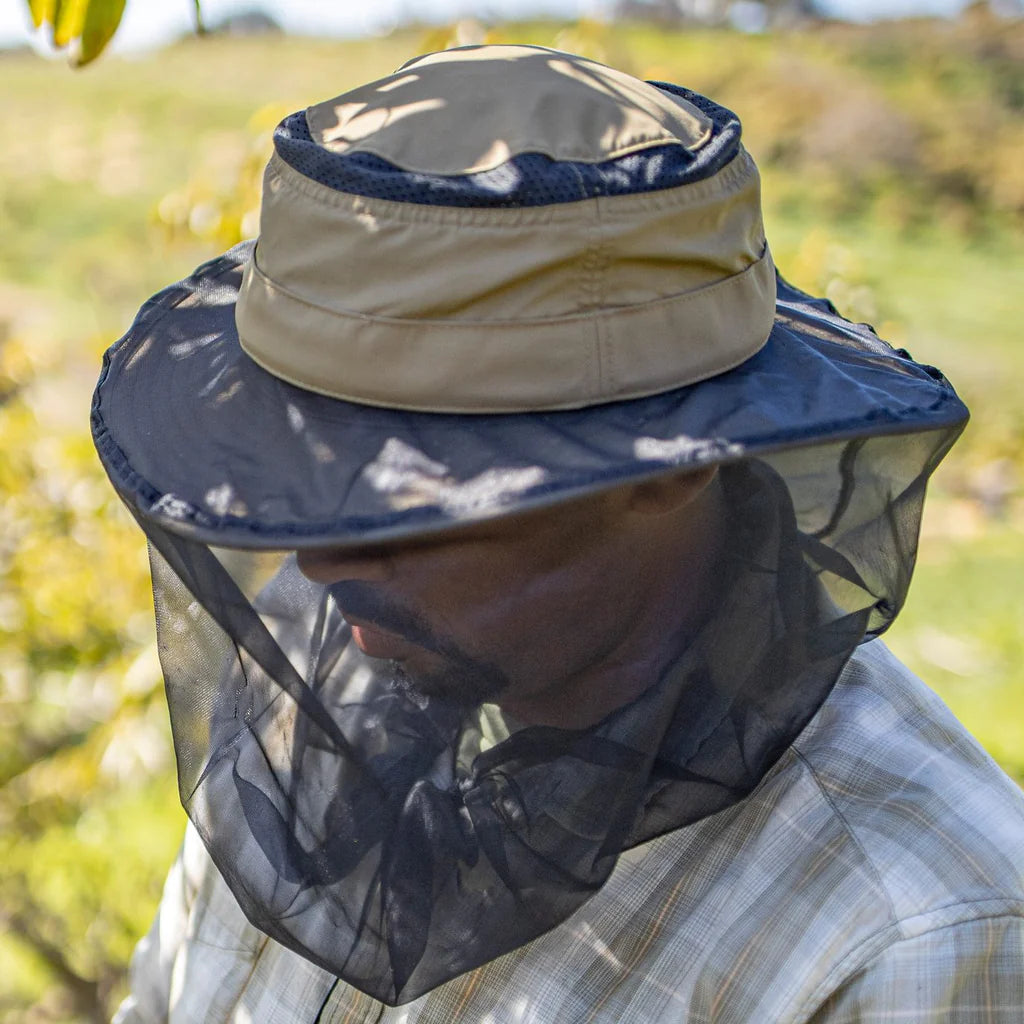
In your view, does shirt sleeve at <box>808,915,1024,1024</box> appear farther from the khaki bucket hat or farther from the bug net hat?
the khaki bucket hat

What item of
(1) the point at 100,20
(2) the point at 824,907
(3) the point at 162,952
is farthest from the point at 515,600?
(3) the point at 162,952

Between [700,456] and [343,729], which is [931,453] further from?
[343,729]

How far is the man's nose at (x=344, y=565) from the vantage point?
123cm

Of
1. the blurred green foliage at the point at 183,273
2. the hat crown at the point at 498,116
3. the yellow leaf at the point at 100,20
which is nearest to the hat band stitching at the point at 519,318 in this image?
the hat crown at the point at 498,116

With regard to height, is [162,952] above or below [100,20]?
below

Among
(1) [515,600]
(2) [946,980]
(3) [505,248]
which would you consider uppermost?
(3) [505,248]

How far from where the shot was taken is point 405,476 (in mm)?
1107

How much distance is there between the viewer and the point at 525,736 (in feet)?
4.30

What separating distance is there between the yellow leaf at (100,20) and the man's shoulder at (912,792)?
119cm

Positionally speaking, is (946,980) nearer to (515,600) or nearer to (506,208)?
(515,600)

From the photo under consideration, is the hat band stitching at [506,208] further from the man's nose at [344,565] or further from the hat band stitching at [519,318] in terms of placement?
the man's nose at [344,565]

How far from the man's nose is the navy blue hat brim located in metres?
0.12

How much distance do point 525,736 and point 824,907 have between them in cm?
39

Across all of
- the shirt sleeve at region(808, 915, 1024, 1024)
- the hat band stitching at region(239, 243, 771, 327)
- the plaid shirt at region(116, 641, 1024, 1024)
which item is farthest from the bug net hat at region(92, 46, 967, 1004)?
the shirt sleeve at region(808, 915, 1024, 1024)
